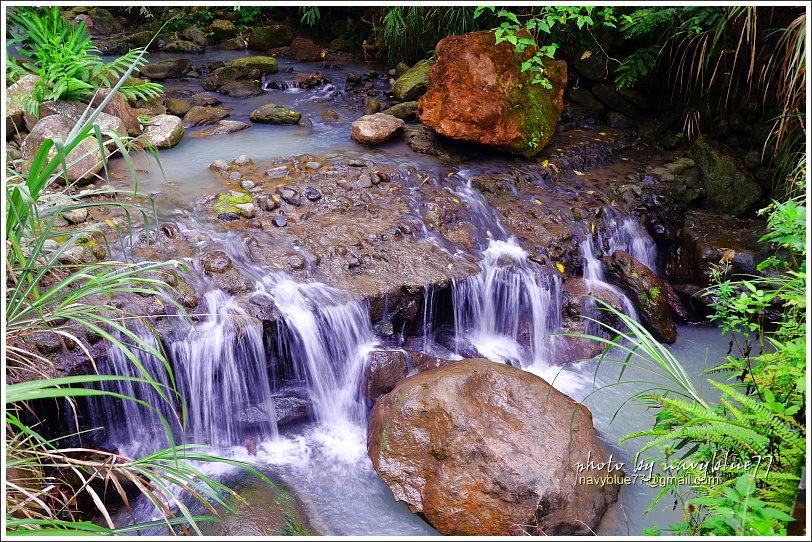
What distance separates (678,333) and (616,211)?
1.47 meters

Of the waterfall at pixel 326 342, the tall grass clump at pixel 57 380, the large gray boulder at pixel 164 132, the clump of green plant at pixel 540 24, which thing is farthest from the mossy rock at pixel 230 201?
the clump of green plant at pixel 540 24

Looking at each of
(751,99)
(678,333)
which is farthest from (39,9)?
(751,99)

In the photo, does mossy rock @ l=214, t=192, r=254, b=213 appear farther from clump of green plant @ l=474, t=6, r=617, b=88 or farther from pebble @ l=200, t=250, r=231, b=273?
clump of green plant @ l=474, t=6, r=617, b=88

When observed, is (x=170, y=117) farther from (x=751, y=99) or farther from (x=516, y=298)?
(x=751, y=99)

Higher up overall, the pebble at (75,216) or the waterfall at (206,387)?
the pebble at (75,216)

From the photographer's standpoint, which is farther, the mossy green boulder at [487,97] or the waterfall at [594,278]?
the mossy green boulder at [487,97]

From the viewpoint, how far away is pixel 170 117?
6793 mm

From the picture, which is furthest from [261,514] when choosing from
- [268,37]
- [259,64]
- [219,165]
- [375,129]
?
[268,37]

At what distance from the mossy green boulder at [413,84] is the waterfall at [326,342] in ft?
13.5

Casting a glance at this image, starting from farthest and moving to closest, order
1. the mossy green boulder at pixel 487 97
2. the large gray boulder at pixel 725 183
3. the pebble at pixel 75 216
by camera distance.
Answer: the large gray boulder at pixel 725 183 → the mossy green boulder at pixel 487 97 → the pebble at pixel 75 216

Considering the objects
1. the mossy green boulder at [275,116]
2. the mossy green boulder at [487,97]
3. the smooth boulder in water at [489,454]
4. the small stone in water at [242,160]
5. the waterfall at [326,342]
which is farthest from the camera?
the mossy green boulder at [275,116]

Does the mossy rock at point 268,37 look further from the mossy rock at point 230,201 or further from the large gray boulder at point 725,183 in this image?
the large gray boulder at point 725,183

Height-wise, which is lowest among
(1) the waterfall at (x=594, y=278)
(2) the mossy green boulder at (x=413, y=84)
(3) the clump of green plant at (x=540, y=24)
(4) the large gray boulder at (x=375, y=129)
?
(1) the waterfall at (x=594, y=278)

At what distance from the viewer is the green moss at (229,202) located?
527 cm
